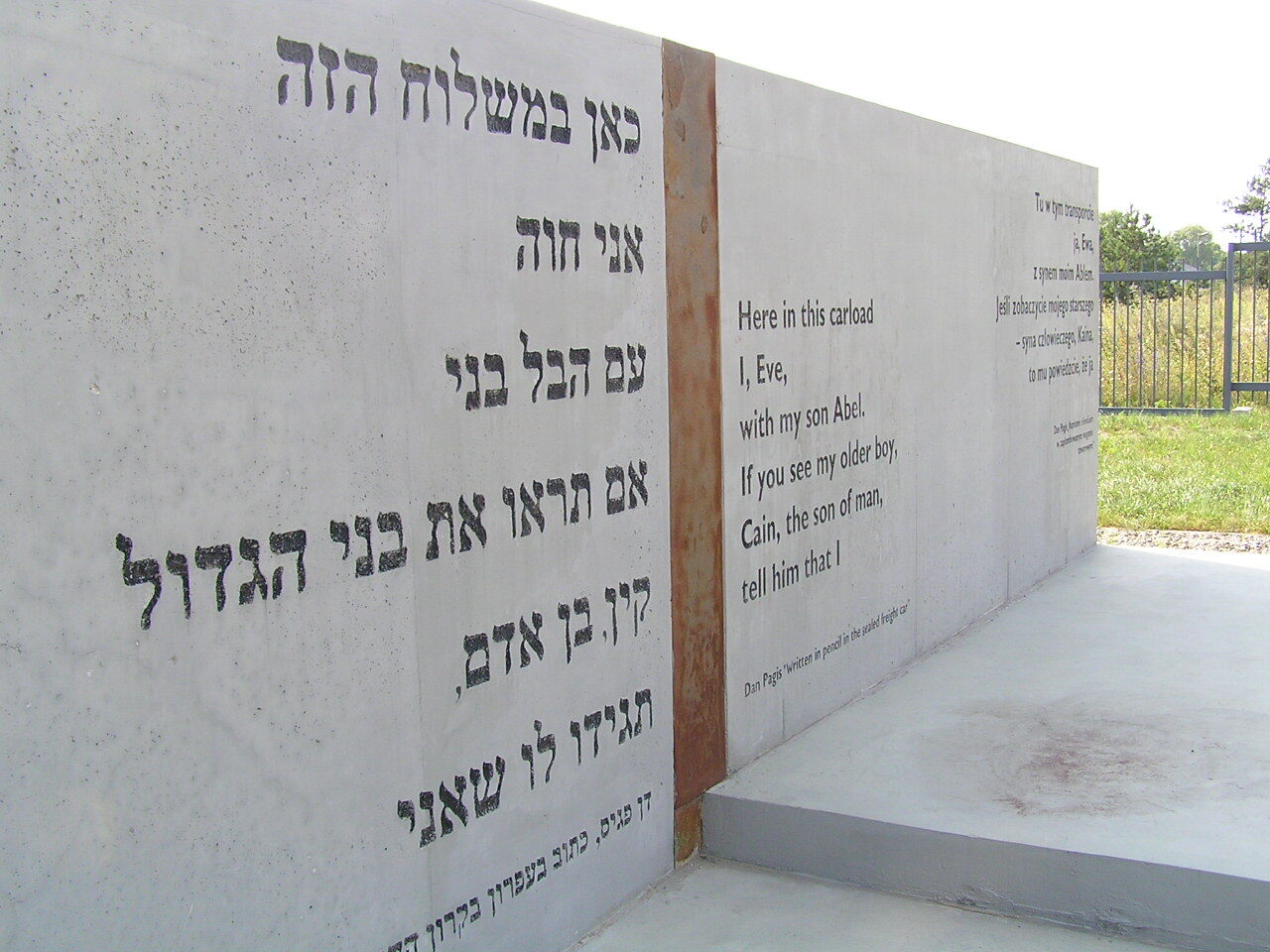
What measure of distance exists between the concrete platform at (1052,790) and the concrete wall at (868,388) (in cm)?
28

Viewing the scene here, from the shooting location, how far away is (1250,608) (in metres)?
6.36

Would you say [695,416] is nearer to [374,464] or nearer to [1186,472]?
[374,464]

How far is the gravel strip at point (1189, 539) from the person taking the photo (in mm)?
8461

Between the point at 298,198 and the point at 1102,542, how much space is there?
23.3ft

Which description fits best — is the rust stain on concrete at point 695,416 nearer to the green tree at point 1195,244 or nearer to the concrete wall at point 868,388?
the concrete wall at point 868,388

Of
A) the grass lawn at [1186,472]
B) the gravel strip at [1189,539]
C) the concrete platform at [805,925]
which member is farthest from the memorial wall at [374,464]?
the grass lawn at [1186,472]

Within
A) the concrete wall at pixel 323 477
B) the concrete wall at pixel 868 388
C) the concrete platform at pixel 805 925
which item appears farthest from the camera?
the concrete wall at pixel 868 388

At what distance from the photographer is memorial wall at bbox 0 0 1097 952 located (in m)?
2.19

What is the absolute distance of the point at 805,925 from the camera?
11.8ft

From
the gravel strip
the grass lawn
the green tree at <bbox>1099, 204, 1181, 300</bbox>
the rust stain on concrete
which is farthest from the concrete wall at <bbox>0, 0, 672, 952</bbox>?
the green tree at <bbox>1099, 204, 1181, 300</bbox>

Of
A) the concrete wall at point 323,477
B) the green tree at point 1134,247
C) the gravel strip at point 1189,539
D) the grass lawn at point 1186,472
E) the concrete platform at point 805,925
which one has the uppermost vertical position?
the green tree at point 1134,247

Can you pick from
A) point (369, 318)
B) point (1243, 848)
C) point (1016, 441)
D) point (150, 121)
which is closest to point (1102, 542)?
point (1016, 441)

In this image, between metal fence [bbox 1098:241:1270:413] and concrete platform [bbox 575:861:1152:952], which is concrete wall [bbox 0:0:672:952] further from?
metal fence [bbox 1098:241:1270:413]

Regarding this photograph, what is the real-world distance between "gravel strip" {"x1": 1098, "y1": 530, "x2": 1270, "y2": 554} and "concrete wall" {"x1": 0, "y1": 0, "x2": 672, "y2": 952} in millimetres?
5716
